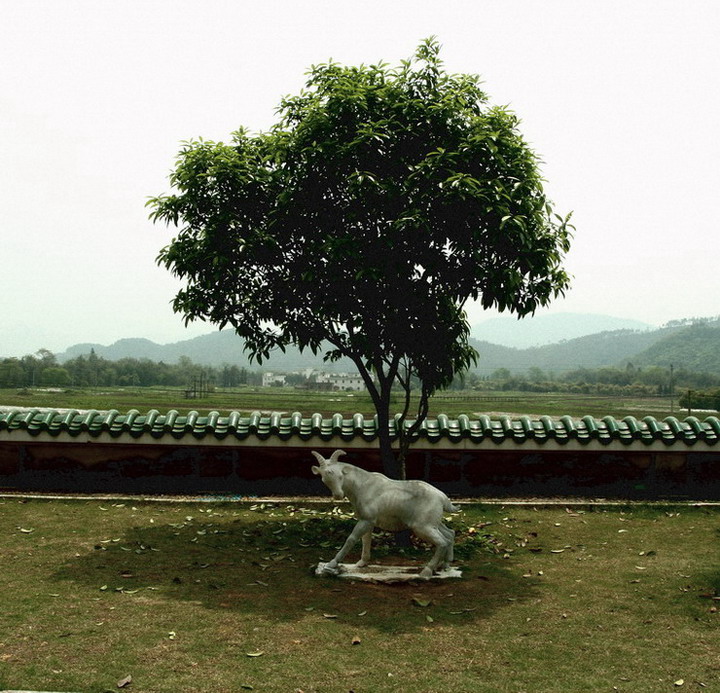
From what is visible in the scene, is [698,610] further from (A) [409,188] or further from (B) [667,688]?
(A) [409,188]

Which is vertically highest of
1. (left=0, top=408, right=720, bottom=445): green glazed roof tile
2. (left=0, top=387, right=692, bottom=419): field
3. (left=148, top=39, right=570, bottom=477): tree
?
(left=148, top=39, right=570, bottom=477): tree

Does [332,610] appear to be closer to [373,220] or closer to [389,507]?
[389,507]

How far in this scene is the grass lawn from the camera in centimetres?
630

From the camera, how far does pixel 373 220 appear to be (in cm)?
1043

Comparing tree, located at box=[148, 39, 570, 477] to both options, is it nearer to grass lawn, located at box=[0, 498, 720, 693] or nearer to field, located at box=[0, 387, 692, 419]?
grass lawn, located at box=[0, 498, 720, 693]

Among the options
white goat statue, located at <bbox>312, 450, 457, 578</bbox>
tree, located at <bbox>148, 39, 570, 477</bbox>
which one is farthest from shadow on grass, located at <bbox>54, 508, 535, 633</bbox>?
tree, located at <bbox>148, 39, 570, 477</bbox>

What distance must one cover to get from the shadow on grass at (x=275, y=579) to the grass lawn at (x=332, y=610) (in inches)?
1.3

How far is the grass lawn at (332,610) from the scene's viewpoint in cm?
630

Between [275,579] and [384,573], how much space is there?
4.57ft

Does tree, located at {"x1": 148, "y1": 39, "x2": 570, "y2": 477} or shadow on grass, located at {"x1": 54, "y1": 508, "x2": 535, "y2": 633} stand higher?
tree, located at {"x1": 148, "y1": 39, "x2": 570, "y2": 477}

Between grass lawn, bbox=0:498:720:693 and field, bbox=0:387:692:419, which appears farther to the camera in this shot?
field, bbox=0:387:692:419

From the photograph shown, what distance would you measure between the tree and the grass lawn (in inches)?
103

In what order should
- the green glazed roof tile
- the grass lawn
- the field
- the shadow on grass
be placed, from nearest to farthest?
the grass lawn → the shadow on grass → the green glazed roof tile → the field

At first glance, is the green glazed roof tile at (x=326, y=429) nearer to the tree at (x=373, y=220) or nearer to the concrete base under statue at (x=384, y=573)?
the tree at (x=373, y=220)
